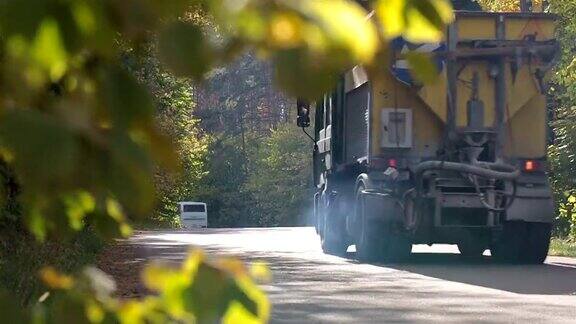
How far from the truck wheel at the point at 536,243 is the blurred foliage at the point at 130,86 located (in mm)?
16879

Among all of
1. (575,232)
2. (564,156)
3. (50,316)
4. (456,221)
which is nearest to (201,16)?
(50,316)

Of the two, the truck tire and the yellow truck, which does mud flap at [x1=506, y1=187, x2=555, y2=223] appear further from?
the truck tire

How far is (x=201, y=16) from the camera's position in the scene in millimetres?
1731

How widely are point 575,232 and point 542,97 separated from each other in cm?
1149

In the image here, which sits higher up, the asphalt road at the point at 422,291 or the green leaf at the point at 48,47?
the green leaf at the point at 48,47

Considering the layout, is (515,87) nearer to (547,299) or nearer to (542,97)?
(542,97)

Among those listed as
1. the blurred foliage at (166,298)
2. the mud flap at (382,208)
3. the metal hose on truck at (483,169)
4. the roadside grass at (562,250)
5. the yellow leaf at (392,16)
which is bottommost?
the roadside grass at (562,250)

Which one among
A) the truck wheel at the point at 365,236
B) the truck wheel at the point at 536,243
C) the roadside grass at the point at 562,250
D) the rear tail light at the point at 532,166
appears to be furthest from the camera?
the roadside grass at the point at 562,250

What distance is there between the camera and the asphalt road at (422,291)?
11.5 meters

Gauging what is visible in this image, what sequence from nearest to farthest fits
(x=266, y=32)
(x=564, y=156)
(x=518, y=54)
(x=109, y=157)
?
1. (x=266, y=32)
2. (x=109, y=157)
3. (x=518, y=54)
4. (x=564, y=156)

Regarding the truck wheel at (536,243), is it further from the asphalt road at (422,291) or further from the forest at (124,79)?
the forest at (124,79)

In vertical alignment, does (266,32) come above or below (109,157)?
above

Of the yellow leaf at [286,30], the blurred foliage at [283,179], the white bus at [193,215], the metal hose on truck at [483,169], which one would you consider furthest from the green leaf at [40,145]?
the blurred foliage at [283,179]

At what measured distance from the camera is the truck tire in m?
18.3
